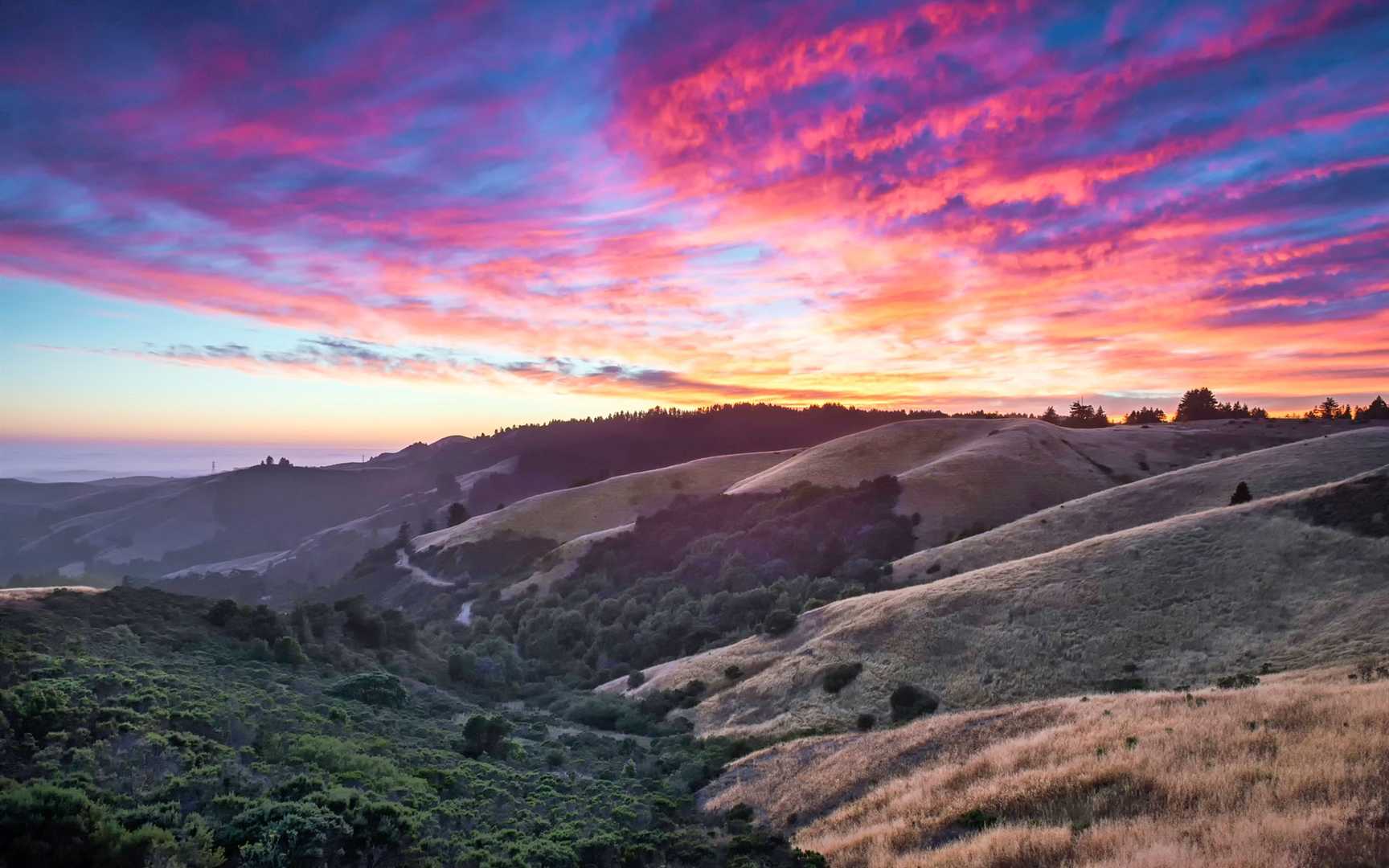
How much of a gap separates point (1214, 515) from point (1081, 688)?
20776 mm

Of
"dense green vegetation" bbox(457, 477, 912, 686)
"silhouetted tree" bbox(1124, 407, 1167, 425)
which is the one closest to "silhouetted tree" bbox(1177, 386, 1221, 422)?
"silhouetted tree" bbox(1124, 407, 1167, 425)

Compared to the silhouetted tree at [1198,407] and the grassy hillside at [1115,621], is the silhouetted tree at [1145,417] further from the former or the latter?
the grassy hillside at [1115,621]

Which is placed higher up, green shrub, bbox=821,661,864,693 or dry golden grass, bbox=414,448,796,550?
dry golden grass, bbox=414,448,796,550

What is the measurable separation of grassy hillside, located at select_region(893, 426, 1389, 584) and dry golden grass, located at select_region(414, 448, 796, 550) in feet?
213

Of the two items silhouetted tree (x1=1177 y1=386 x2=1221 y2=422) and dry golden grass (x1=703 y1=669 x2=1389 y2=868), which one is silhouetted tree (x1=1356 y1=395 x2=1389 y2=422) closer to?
silhouetted tree (x1=1177 y1=386 x2=1221 y2=422)

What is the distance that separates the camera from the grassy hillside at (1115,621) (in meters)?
31.9

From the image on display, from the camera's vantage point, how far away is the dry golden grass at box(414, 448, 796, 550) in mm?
116625

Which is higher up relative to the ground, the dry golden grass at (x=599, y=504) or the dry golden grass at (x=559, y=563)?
the dry golden grass at (x=599, y=504)

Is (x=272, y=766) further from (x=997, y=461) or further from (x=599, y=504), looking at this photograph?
(x=599, y=504)

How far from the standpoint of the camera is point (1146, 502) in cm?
6147

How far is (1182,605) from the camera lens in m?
36.1

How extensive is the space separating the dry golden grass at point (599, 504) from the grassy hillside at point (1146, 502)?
213 feet

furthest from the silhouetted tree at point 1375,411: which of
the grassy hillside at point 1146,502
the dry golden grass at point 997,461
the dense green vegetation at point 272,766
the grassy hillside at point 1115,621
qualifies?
the dense green vegetation at point 272,766

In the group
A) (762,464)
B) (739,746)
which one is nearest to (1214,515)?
(739,746)
